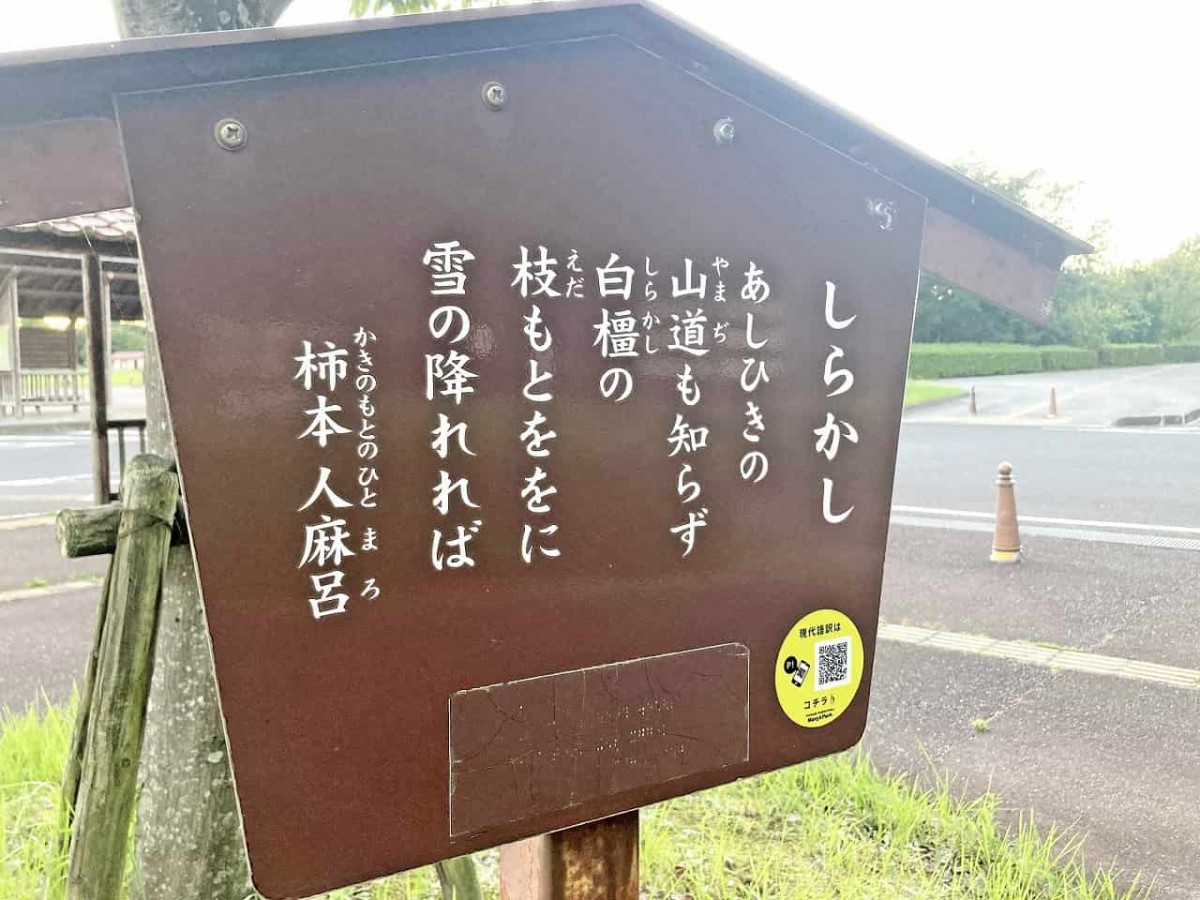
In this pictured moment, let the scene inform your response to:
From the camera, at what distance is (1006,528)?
257 inches

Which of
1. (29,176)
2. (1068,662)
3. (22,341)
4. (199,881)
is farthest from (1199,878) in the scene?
(22,341)

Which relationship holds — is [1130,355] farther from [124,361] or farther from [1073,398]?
[124,361]

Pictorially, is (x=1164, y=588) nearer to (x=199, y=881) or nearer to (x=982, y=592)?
(x=982, y=592)

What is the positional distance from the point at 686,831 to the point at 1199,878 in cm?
152

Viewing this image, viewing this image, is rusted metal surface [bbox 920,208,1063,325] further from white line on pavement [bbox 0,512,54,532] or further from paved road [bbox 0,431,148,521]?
paved road [bbox 0,431,148,521]

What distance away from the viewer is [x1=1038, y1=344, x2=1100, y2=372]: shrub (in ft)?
102

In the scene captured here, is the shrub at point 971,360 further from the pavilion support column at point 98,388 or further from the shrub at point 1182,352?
the pavilion support column at point 98,388

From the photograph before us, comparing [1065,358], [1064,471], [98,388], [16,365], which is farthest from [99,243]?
[1065,358]

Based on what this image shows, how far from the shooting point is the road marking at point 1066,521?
24.8 feet

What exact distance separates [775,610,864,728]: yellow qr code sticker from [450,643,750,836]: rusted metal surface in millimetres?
102

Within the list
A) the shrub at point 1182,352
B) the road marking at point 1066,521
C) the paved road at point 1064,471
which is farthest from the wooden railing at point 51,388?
the shrub at point 1182,352

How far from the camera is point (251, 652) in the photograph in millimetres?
1179

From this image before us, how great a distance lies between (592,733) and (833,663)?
52cm

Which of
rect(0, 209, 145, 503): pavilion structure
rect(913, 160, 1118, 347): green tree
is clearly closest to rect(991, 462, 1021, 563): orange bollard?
rect(0, 209, 145, 503): pavilion structure
